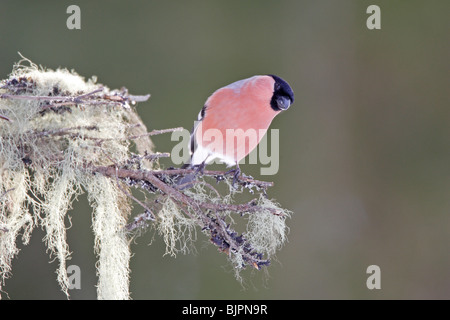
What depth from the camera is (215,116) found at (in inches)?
35.4

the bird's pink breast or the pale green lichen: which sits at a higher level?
the bird's pink breast

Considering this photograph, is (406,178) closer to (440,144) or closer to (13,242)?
(440,144)

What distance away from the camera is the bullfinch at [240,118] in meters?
0.88

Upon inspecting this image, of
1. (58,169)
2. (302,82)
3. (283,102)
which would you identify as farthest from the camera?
(302,82)

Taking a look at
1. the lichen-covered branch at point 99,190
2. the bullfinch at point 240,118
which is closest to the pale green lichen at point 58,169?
the lichen-covered branch at point 99,190

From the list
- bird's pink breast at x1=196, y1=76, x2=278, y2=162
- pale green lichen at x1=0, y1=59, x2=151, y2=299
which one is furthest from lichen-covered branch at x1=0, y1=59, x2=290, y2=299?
bird's pink breast at x1=196, y1=76, x2=278, y2=162

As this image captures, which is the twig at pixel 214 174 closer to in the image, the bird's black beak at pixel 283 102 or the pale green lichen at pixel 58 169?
the pale green lichen at pixel 58 169

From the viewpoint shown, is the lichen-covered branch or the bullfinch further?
the bullfinch

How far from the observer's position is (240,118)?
0.89 m

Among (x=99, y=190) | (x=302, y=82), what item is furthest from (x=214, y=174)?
(x=302, y=82)

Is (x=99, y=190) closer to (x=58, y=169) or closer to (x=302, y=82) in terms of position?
(x=58, y=169)

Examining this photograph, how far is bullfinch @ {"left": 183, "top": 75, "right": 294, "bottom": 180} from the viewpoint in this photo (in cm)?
88

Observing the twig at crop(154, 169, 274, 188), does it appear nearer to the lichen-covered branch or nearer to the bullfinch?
the lichen-covered branch

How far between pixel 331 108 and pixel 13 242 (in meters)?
1.43
